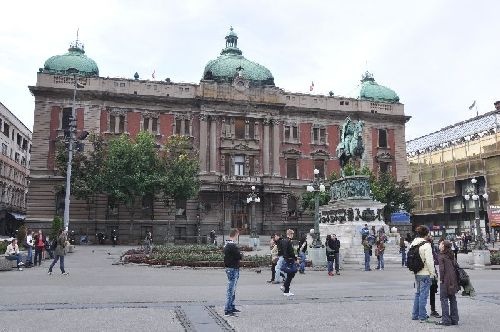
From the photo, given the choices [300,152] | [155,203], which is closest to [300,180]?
[300,152]

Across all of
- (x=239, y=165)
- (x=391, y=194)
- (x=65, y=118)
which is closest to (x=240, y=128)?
(x=239, y=165)

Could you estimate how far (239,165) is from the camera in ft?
173

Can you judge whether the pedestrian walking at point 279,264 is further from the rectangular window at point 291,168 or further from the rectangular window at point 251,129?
the rectangular window at point 291,168

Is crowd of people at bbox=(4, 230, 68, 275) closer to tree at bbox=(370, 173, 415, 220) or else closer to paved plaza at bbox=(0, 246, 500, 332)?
paved plaza at bbox=(0, 246, 500, 332)

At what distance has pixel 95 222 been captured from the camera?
47.8 meters

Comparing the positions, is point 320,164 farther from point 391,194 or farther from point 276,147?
point 391,194

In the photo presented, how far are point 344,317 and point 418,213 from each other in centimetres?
6700

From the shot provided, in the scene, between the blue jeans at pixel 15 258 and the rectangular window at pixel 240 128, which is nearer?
the blue jeans at pixel 15 258

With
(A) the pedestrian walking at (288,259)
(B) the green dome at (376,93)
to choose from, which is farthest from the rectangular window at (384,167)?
(A) the pedestrian walking at (288,259)

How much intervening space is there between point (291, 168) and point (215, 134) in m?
9.54

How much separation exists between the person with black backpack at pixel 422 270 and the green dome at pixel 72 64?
48.4 meters

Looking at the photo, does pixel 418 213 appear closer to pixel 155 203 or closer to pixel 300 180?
pixel 300 180

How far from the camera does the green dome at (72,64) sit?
5181cm

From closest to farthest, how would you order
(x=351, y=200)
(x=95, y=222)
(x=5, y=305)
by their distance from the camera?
(x=5, y=305) → (x=351, y=200) → (x=95, y=222)
